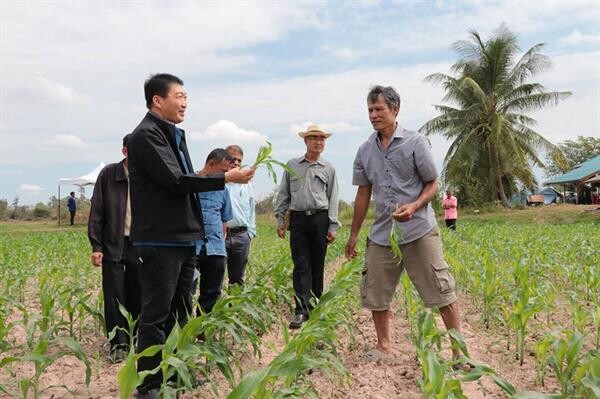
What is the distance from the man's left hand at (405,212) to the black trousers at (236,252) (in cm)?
202

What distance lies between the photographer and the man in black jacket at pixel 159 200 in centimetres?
311

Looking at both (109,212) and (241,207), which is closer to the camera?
(109,212)

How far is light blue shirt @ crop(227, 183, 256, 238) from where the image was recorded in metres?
5.40

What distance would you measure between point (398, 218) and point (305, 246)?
1835 mm

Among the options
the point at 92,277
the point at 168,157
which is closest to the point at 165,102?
the point at 168,157

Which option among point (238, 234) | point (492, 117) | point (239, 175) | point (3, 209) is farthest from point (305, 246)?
point (3, 209)

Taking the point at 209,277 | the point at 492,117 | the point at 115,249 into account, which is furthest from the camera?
the point at 492,117

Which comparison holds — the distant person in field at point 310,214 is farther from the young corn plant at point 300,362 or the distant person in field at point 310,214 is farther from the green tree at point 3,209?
the green tree at point 3,209

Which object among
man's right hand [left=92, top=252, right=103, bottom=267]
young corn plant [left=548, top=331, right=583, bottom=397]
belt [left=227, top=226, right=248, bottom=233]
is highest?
belt [left=227, top=226, right=248, bottom=233]

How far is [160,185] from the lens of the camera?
3188mm

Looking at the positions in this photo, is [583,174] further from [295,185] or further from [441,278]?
[441,278]

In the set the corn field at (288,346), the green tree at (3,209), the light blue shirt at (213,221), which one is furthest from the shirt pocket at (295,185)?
the green tree at (3,209)

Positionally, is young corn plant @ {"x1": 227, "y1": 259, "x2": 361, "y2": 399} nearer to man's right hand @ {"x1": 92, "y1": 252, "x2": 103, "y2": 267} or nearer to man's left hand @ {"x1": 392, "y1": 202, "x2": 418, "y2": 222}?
man's left hand @ {"x1": 392, "y1": 202, "x2": 418, "y2": 222}

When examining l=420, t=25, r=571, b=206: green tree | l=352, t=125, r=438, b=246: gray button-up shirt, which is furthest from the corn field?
l=420, t=25, r=571, b=206: green tree
